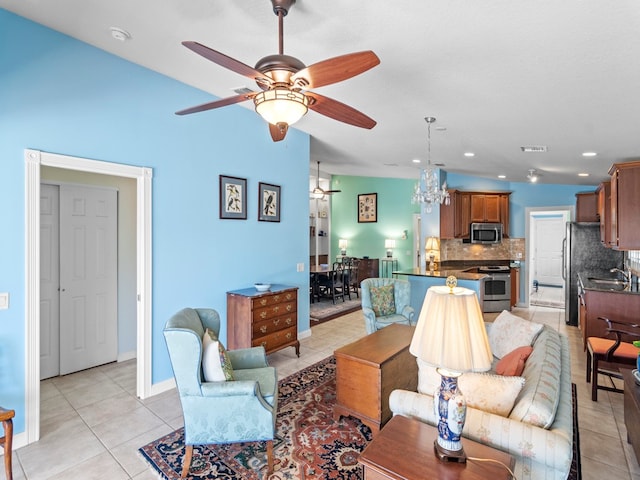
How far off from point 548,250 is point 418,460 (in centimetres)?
1073

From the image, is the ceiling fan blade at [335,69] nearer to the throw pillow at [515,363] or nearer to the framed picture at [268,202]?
the throw pillow at [515,363]

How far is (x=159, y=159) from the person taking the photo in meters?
3.36

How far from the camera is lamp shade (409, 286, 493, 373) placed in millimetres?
1393

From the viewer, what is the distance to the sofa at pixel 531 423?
1425mm

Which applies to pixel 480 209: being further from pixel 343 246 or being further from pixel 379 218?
pixel 343 246

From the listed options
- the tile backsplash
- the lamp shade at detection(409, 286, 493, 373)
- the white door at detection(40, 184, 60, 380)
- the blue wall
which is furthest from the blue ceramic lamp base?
the tile backsplash

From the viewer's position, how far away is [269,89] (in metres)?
1.94

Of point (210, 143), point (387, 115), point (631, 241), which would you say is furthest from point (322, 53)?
point (631, 241)

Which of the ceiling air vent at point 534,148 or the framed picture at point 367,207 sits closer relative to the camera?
the ceiling air vent at point 534,148

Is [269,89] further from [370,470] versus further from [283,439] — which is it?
[283,439]

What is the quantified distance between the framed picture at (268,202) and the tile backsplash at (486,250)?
13.6 feet

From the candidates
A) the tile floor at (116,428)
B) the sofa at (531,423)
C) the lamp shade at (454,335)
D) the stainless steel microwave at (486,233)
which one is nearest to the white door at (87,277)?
the tile floor at (116,428)

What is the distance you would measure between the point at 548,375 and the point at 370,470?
3.73ft

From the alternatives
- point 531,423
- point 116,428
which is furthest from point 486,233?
point 116,428
